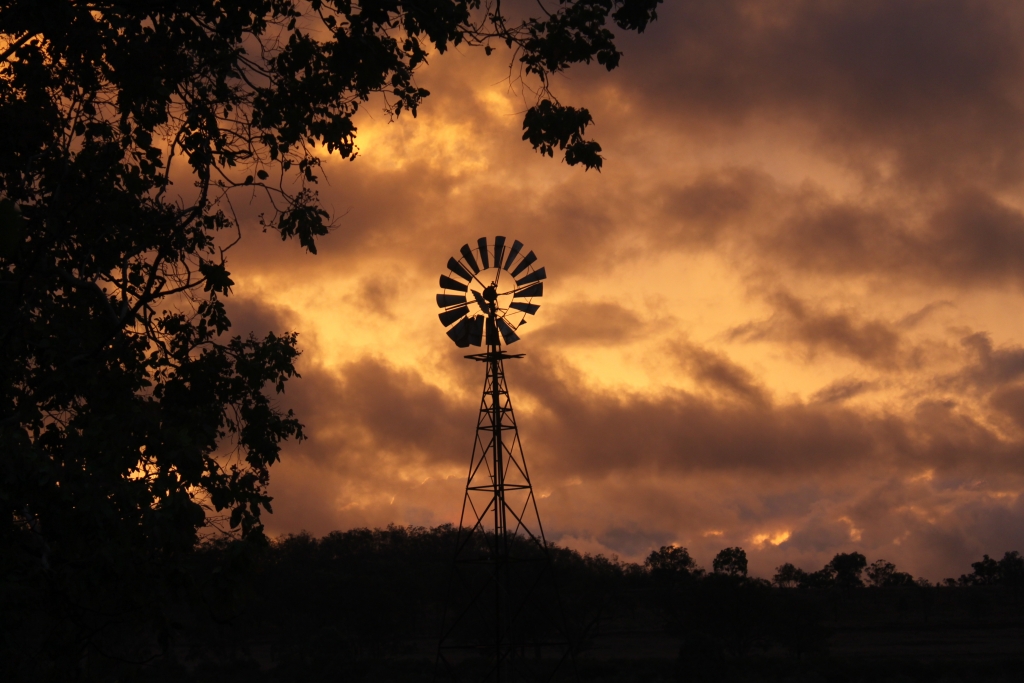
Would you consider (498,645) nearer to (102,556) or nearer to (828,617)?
(102,556)

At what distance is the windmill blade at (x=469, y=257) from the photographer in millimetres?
24781

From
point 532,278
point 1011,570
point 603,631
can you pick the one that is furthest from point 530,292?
point 1011,570

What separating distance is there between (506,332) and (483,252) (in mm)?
2112

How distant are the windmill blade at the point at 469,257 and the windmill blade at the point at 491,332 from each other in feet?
4.43

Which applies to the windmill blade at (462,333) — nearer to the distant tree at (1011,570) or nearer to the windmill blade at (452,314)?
the windmill blade at (452,314)

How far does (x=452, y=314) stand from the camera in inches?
984

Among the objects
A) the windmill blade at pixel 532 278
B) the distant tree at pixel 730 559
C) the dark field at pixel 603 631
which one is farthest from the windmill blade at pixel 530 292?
the distant tree at pixel 730 559

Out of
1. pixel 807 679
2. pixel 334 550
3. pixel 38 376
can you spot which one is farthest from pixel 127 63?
pixel 334 550

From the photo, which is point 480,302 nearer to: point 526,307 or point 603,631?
point 526,307

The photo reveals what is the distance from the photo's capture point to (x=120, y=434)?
25.3 ft

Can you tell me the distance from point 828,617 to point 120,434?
255 ft

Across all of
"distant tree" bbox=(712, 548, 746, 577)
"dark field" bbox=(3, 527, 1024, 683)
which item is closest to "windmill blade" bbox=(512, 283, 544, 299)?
"dark field" bbox=(3, 527, 1024, 683)

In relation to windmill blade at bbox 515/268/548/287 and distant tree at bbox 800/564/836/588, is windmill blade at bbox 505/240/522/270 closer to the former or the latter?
windmill blade at bbox 515/268/548/287

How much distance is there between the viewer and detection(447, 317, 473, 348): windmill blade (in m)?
24.7
